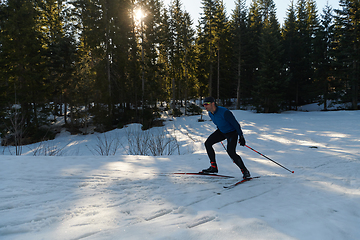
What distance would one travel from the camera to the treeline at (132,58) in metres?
20.6

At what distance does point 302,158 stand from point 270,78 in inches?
883

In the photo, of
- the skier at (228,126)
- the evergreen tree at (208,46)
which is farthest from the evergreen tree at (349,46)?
the skier at (228,126)

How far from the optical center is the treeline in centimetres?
2059

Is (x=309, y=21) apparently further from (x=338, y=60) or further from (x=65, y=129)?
(x=65, y=129)

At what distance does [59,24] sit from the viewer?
2589cm

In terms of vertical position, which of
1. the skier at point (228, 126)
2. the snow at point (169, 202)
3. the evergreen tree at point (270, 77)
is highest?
the evergreen tree at point (270, 77)

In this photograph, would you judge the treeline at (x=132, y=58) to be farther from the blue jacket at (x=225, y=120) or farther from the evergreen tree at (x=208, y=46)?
the blue jacket at (x=225, y=120)

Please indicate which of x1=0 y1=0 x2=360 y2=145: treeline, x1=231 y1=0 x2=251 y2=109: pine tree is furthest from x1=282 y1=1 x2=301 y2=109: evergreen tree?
x1=231 y1=0 x2=251 y2=109: pine tree

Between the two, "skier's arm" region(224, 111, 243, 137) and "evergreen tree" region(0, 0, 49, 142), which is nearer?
"skier's arm" region(224, 111, 243, 137)

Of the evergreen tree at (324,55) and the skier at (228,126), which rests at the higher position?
the evergreen tree at (324,55)

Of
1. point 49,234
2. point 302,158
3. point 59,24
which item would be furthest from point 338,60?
point 59,24

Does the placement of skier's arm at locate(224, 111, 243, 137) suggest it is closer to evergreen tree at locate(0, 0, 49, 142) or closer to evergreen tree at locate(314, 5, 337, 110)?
evergreen tree at locate(0, 0, 49, 142)

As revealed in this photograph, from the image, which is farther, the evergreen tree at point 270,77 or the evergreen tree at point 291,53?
the evergreen tree at point 291,53

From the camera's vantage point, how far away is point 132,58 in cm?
2525
